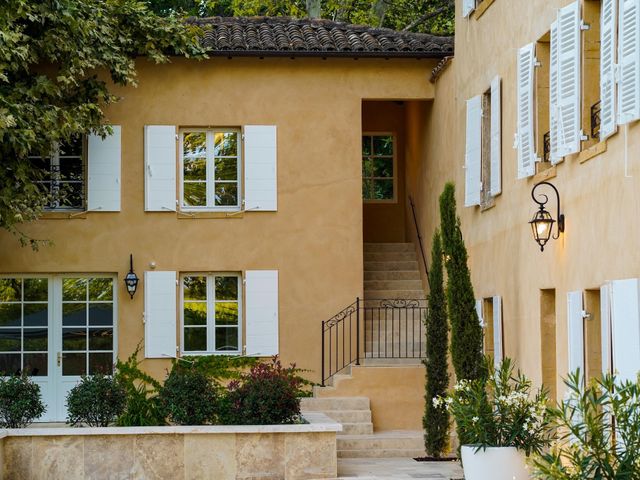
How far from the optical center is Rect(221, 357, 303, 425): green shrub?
14492mm

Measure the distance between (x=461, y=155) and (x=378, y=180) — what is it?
5.82 m

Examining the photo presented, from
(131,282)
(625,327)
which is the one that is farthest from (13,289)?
(625,327)

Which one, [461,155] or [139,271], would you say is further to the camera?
[139,271]

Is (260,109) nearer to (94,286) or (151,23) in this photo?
(151,23)

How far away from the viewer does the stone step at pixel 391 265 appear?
20719 mm

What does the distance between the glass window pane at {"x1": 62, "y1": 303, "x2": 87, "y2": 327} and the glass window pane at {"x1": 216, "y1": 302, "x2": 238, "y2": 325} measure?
197cm

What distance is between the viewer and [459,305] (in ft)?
47.9

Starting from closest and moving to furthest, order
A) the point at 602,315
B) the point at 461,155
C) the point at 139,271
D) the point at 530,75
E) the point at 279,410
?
1. the point at 602,315
2. the point at 530,75
3. the point at 279,410
4. the point at 461,155
5. the point at 139,271

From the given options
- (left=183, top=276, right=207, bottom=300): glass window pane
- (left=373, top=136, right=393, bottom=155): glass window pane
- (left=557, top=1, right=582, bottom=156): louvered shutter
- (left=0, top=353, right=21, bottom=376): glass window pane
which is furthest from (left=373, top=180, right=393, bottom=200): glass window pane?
(left=557, top=1, right=582, bottom=156): louvered shutter

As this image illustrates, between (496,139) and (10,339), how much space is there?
318 inches

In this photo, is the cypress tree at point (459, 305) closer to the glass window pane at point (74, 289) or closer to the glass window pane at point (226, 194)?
the glass window pane at point (226, 194)

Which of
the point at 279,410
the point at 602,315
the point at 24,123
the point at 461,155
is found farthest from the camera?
the point at 461,155

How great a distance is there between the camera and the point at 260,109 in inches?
762

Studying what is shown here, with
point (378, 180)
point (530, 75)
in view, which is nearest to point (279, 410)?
point (530, 75)
